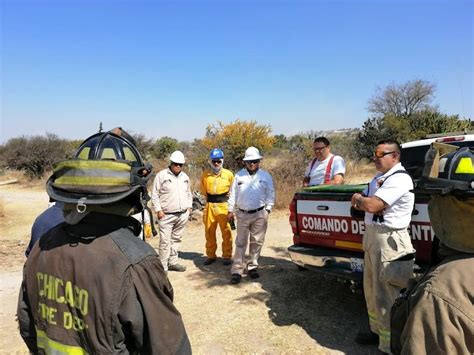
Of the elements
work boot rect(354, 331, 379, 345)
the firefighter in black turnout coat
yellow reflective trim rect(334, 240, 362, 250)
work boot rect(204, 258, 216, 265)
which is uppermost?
the firefighter in black turnout coat

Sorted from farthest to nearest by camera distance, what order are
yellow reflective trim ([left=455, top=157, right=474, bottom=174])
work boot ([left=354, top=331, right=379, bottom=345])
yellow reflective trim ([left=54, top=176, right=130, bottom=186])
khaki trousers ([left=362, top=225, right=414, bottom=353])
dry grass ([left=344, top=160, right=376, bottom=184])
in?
dry grass ([left=344, top=160, right=376, bottom=184]), work boot ([left=354, top=331, right=379, bottom=345]), khaki trousers ([left=362, top=225, right=414, bottom=353]), yellow reflective trim ([left=54, top=176, right=130, bottom=186]), yellow reflective trim ([left=455, top=157, right=474, bottom=174])

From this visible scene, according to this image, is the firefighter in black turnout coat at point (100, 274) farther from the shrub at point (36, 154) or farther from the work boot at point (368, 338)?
the shrub at point (36, 154)

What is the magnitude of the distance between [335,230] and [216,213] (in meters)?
2.74

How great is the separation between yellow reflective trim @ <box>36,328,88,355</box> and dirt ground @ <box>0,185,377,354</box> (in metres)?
2.29

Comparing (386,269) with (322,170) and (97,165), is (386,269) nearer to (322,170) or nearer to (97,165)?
(322,170)

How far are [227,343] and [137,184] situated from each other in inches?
109

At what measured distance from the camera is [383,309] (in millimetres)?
3098

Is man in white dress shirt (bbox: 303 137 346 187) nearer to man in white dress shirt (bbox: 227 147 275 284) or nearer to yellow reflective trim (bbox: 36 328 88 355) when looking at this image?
man in white dress shirt (bbox: 227 147 275 284)

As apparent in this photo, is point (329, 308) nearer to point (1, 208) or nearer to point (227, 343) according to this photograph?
point (227, 343)

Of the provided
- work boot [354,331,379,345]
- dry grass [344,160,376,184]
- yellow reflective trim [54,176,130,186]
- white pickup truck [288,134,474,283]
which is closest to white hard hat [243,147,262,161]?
white pickup truck [288,134,474,283]

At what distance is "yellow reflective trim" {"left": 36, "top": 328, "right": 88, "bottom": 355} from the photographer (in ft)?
4.56

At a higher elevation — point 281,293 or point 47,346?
point 47,346


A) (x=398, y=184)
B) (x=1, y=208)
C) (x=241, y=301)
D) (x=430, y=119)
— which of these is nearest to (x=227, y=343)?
(x=241, y=301)

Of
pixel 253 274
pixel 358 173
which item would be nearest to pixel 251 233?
pixel 253 274
